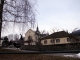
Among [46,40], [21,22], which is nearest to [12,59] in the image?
[21,22]

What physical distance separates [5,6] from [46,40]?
39.4 m

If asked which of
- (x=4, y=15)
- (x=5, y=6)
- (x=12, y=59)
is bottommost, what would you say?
(x=12, y=59)

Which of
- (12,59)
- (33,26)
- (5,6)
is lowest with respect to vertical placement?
(12,59)

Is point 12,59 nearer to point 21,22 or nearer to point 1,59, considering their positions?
point 1,59

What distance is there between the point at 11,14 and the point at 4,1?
1.32 meters

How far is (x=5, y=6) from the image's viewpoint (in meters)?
13.3

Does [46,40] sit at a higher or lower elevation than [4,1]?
lower

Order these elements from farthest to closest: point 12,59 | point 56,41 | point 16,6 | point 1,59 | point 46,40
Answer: point 46,40, point 56,41, point 16,6, point 12,59, point 1,59

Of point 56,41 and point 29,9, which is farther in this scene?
point 56,41

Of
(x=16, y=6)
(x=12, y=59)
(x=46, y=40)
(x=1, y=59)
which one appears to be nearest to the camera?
(x=1, y=59)

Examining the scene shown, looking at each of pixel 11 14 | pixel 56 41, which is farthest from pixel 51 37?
pixel 11 14

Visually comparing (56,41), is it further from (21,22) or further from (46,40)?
(21,22)

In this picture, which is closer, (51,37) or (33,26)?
(33,26)

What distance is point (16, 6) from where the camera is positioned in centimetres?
1307
